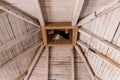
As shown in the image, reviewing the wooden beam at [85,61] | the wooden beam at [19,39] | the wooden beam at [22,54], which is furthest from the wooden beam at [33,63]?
the wooden beam at [85,61]

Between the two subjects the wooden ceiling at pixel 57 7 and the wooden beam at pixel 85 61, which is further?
the wooden beam at pixel 85 61

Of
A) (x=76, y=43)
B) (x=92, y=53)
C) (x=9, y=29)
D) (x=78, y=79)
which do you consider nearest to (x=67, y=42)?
(x=76, y=43)

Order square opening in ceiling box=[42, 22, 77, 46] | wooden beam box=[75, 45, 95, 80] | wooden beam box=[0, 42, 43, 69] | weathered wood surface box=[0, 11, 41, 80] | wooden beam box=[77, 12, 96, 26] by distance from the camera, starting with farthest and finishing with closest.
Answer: wooden beam box=[75, 45, 95, 80] → square opening in ceiling box=[42, 22, 77, 46] → wooden beam box=[0, 42, 43, 69] → weathered wood surface box=[0, 11, 41, 80] → wooden beam box=[77, 12, 96, 26]

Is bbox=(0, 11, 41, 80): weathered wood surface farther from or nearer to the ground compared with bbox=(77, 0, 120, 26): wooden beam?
nearer to the ground

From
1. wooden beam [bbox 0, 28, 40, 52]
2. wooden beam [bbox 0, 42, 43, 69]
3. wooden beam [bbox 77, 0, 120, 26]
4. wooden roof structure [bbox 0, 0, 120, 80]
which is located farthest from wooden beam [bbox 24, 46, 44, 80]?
wooden beam [bbox 77, 0, 120, 26]

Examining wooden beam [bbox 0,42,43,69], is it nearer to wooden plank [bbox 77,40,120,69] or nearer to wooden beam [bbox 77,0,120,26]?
wooden plank [bbox 77,40,120,69]

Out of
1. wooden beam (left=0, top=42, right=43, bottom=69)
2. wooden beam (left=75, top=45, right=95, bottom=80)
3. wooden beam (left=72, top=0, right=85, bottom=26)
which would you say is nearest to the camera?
wooden beam (left=72, top=0, right=85, bottom=26)

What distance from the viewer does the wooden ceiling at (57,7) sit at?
9.95 ft

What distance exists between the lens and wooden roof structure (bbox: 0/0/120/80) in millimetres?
3127

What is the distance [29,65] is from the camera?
4.47m

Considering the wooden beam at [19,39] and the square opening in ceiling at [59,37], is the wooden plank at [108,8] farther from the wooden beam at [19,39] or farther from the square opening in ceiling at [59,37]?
the wooden beam at [19,39]

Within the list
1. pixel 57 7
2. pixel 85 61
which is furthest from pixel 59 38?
pixel 57 7

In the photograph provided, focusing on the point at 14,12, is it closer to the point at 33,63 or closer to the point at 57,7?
the point at 57,7

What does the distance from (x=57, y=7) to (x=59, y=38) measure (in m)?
1.10
